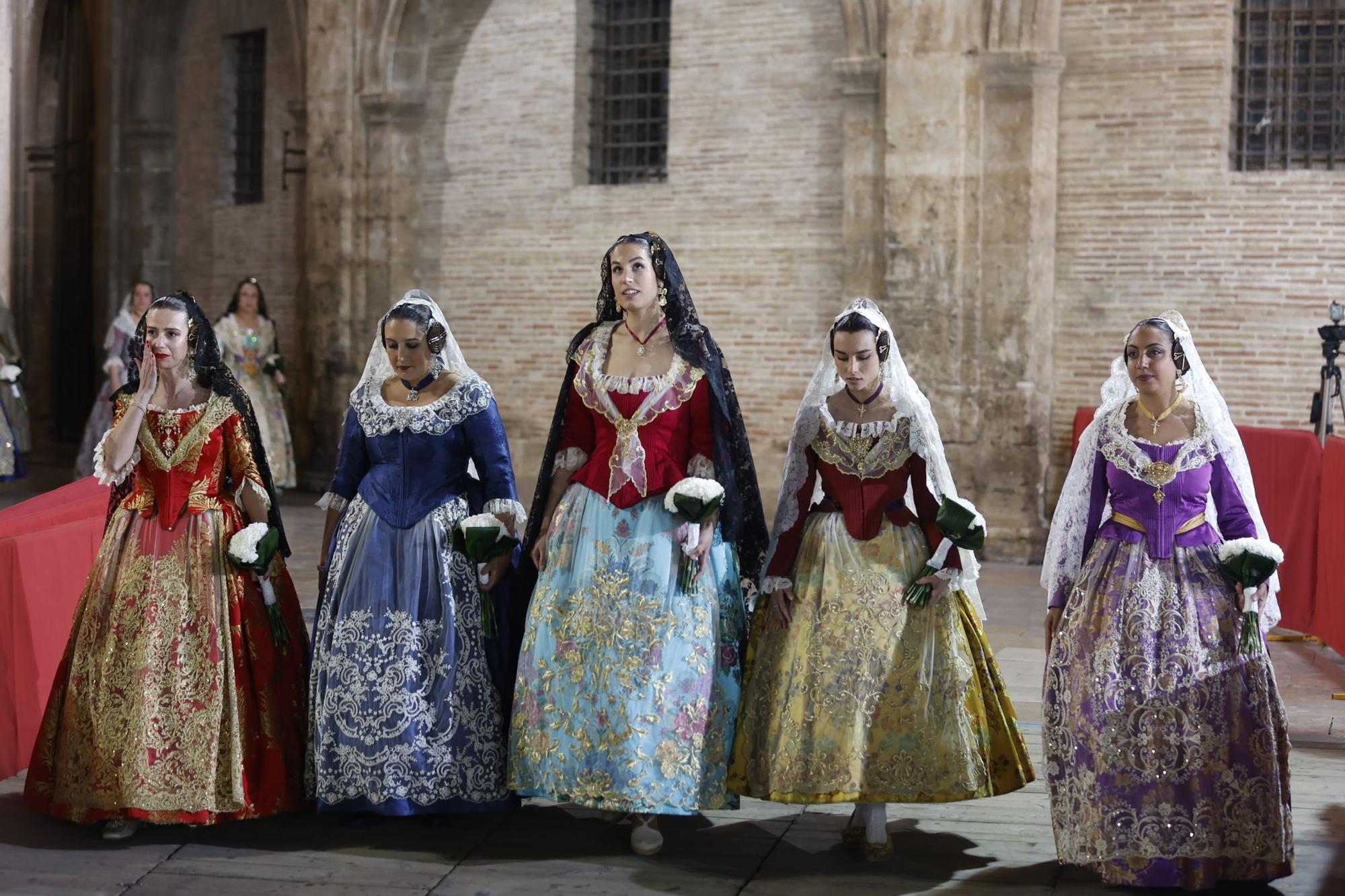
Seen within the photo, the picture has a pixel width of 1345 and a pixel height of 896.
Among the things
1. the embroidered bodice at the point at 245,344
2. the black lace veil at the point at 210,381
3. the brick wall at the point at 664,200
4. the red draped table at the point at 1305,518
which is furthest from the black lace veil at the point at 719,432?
the embroidered bodice at the point at 245,344

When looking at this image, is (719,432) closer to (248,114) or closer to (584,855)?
(584,855)

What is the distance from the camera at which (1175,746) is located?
13.2 feet

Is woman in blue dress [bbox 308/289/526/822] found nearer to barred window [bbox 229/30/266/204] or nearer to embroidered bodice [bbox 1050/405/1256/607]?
embroidered bodice [bbox 1050/405/1256/607]

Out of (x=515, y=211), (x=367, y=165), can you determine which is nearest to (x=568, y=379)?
(x=515, y=211)

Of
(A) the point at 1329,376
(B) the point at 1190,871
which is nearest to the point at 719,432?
(B) the point at 1190,871

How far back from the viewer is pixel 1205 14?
10.2 metres

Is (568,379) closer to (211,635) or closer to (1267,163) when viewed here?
(211,635)

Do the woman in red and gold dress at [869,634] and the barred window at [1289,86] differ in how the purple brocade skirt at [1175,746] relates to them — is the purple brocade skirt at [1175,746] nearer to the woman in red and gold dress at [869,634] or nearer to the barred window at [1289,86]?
the woman in red and gold dress at [869,634]

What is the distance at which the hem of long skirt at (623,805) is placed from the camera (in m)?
4.26

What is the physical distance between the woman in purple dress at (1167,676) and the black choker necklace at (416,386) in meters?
1.97

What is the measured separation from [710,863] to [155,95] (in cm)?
1357

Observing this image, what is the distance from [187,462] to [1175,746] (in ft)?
9.34

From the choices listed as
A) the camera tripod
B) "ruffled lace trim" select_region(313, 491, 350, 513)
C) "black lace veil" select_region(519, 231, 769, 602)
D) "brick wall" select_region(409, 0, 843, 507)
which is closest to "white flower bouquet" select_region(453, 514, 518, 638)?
"black lace veil" select_region(519, 231, 769, 602)

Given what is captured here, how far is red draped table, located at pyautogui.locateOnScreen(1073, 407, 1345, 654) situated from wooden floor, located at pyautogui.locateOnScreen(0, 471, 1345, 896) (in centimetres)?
258
